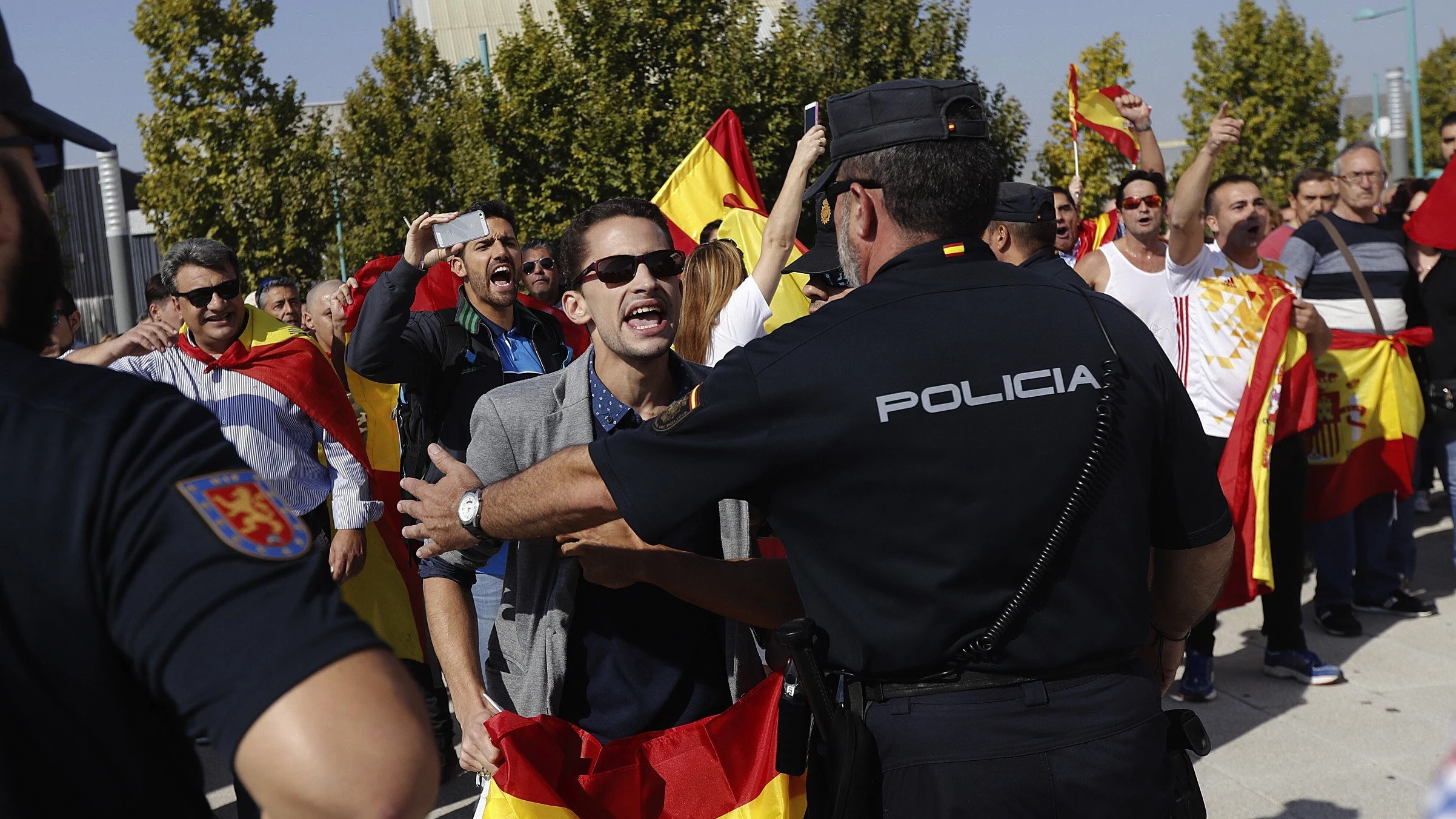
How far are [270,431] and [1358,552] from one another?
20.3 ft

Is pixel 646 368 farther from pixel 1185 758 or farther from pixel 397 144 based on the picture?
pixel 397 144

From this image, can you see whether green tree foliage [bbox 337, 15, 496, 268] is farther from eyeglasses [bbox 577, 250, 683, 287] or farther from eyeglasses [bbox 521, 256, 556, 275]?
eyeglasses [bbox 577, 250, 683, 287]

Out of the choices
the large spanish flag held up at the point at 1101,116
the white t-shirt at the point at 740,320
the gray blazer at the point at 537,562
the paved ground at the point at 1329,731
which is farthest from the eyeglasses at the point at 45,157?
the large spanish flag held up at the point at 1101,116

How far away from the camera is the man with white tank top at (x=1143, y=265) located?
608 centimetres

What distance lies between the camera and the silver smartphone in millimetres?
5160

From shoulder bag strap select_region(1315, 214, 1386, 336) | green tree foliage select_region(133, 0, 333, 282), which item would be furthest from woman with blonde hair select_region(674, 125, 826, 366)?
green tree foliage select_region(133, 0, 333, 282)

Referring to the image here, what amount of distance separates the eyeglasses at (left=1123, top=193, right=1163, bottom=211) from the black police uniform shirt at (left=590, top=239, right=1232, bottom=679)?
4.00 metres

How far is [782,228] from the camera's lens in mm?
5363

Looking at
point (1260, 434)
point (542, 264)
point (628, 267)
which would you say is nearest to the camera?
point (628, 267)

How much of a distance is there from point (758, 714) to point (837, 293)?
2545mm

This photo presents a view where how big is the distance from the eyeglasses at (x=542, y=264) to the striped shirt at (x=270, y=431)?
2655mm

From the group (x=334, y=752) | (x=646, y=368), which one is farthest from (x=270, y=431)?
(x=334, y=752)

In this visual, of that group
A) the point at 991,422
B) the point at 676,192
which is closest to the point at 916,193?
the point at 991,422

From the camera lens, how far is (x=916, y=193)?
2.44 m
